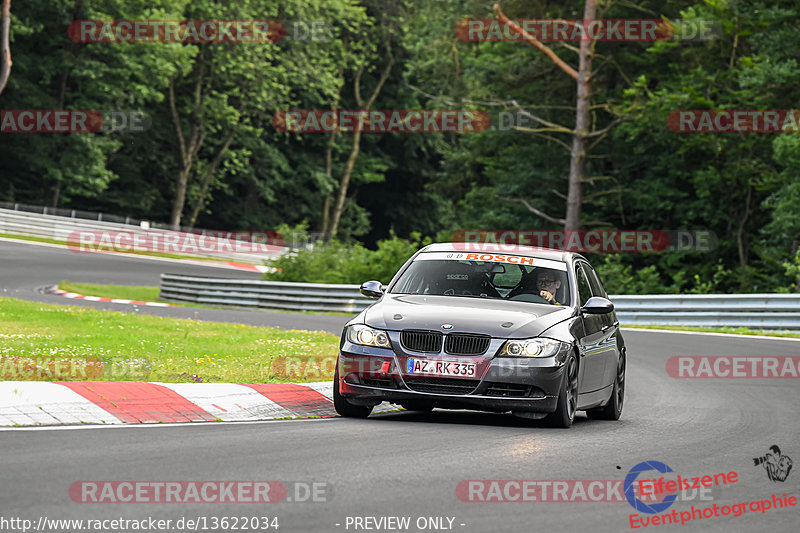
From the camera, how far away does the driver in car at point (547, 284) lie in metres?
11.2

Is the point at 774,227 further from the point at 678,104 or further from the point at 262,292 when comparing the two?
the point at 262,292

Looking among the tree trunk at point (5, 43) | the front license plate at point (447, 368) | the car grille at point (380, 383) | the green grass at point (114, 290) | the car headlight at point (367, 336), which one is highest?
the tree trunk at point (5, 43)

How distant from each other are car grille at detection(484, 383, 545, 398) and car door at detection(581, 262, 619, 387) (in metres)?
1.58

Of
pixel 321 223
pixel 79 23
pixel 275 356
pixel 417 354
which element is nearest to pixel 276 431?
pixel 417 354

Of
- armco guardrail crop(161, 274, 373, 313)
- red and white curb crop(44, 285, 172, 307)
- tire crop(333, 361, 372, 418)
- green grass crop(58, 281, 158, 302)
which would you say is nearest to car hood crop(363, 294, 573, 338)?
tire crop(333, 361, 372, 418)

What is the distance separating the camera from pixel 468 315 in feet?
33.3

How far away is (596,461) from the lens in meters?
8.38

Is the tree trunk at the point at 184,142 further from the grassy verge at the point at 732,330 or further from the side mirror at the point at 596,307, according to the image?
the side mirror at the point at 596,307

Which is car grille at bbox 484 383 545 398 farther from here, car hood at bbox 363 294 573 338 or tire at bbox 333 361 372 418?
tire at bbox 333 361 372 418

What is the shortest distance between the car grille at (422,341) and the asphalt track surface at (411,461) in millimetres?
623

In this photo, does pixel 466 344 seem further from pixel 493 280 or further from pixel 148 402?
pixel 148 402

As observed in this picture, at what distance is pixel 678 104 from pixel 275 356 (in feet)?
79.4

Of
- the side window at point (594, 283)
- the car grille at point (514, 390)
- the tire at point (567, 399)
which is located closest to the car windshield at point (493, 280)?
the side window at point (594, 283)

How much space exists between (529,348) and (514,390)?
35 cm
